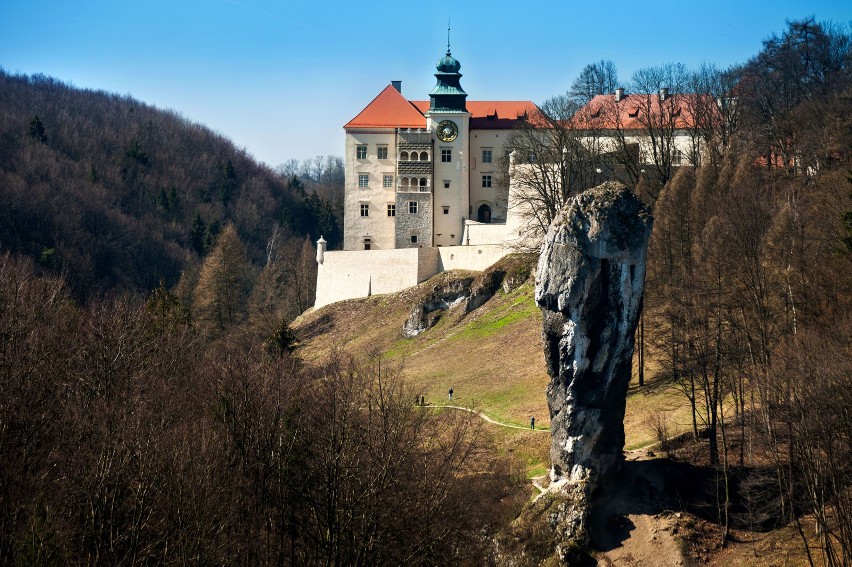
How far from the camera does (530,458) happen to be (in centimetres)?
3634

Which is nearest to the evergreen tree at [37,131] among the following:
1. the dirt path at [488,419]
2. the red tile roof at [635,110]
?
the red tile roof at [635,110]

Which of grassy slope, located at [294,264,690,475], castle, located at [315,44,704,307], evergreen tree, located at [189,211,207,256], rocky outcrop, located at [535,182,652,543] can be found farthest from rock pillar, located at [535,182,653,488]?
evergreen tree, located at [189,211,207,256]

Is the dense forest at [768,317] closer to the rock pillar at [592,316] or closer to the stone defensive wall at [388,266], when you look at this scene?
the rock pillar at [592,316]

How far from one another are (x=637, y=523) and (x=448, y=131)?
41.0 metres

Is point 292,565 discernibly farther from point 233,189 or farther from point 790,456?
point 233,189

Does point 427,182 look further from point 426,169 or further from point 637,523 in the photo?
point 637,523

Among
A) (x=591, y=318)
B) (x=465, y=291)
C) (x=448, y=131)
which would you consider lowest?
(x=465, y=291)

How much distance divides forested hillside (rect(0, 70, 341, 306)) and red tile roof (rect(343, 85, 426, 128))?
19.2 m

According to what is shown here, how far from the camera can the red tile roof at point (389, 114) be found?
69188 mm

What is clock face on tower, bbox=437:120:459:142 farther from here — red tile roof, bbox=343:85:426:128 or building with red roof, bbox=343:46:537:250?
red tile roof, bbox=343:85:426:128

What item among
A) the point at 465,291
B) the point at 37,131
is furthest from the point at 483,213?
the point at 37,131

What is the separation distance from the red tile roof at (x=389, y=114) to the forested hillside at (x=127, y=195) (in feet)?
63.0

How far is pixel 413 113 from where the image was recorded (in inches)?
2741

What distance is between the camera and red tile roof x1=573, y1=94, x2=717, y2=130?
5947cm
